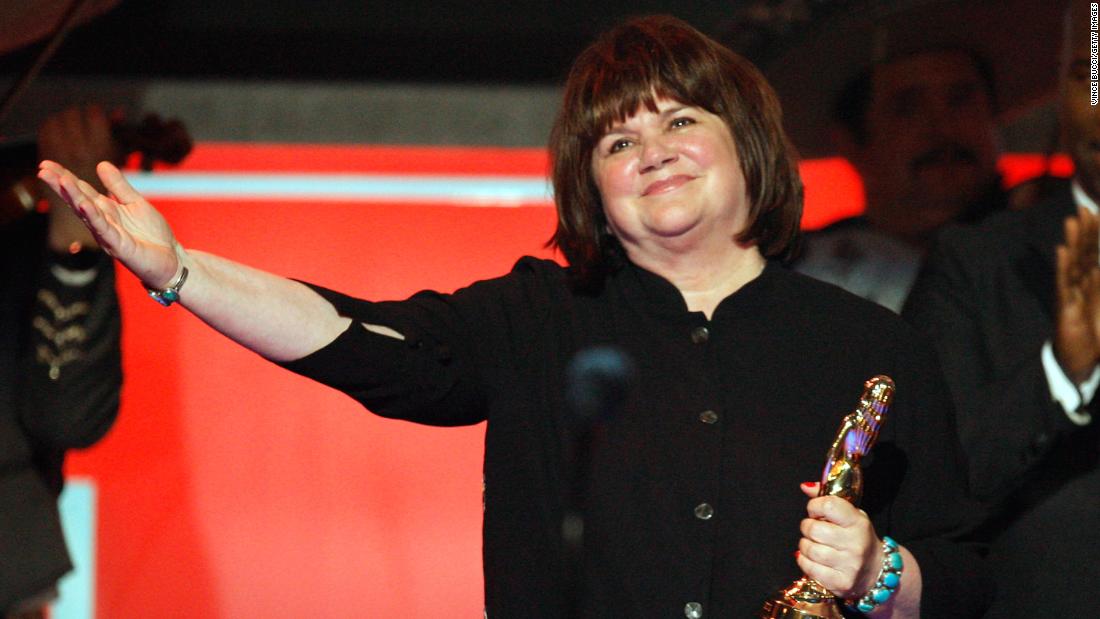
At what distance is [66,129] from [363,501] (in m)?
0.90

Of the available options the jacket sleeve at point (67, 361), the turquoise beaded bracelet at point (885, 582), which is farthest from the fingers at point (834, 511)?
the jacket sleeve at point (67, 361)

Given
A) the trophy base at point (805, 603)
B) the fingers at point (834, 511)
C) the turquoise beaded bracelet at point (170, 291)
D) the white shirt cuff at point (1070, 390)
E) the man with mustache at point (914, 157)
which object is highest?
the man with mustache at point (914, 157)

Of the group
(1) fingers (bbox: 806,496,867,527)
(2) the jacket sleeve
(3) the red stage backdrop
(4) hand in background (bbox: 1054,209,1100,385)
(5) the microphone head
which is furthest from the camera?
(3) the red stage backdrop

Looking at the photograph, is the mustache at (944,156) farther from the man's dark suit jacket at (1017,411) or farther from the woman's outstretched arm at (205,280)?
the woman's outstretched arm at (205,280)

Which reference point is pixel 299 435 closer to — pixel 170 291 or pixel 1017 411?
pixel 1017 411

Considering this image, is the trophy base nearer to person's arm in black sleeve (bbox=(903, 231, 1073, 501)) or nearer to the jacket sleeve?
person's arm in black sleeve (bbox=(903, 231, 1073, 501))

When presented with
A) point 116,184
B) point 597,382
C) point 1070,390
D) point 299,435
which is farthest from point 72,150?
point 1070,390

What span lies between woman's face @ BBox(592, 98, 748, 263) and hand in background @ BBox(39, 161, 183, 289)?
1.56 ft

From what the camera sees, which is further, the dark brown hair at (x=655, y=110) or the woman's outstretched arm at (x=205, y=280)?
the dark brown hair at (x=655, y=110)

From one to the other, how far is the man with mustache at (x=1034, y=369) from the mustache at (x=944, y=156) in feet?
1.96

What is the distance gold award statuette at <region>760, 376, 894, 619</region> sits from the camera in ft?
3.95

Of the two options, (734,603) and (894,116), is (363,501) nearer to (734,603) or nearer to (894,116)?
(894,116)

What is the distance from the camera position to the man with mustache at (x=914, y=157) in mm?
2658

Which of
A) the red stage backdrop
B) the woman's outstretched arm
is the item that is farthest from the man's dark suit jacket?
the woman's outstretched arm
